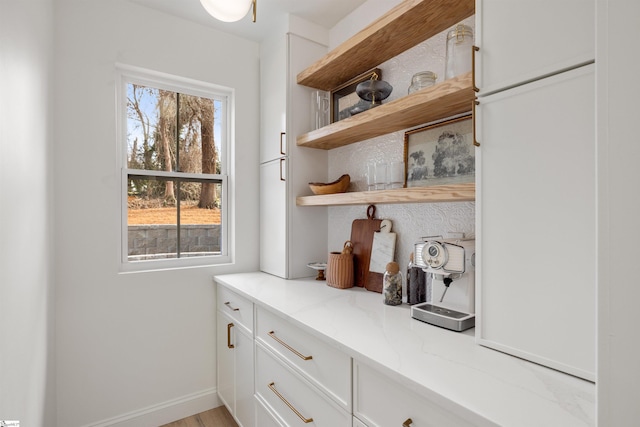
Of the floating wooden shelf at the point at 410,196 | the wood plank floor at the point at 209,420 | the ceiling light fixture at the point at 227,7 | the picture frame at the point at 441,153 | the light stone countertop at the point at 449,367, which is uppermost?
the ceiling light fixture at the point at 227,7

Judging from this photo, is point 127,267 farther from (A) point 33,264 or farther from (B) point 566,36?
(B) point 566,36

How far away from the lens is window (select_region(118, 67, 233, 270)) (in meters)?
2.19

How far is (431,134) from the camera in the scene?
1659mm

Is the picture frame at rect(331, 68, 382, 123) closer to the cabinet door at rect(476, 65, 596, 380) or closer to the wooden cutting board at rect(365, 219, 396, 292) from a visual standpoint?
the wooden cutting board at rect(365, 219, 396, 292)

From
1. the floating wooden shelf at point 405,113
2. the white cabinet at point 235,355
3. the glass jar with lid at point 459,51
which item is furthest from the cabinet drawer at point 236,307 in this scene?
the glass jar with lid at point 459,51

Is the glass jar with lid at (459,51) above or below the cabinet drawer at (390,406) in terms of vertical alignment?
above

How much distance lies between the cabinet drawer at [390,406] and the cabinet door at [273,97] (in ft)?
5.10

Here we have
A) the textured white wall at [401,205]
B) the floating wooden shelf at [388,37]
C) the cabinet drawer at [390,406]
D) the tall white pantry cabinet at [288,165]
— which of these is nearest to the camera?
the cabinet drawer at [390,406]

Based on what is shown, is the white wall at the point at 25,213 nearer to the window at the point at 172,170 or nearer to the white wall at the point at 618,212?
the window at the point at 172,170

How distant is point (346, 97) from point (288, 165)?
578 mm

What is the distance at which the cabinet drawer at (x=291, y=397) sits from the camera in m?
1.23

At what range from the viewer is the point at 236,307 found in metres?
2.04

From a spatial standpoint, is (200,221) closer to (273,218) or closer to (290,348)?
(273,218)

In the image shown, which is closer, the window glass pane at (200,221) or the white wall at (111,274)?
the white wall at (111,274)
